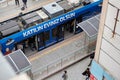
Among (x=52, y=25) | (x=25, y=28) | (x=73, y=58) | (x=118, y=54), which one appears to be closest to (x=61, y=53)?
(x=73, y=58)

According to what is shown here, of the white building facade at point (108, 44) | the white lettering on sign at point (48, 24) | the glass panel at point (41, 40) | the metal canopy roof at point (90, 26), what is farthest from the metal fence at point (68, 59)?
the white building facade at point (108, 44)

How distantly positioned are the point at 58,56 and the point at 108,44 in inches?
367

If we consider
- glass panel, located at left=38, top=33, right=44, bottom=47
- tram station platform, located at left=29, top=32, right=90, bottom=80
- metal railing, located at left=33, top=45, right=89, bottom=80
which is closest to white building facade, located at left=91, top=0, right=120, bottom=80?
metal railing, located at left=33, top=45, right=89, bottom=80

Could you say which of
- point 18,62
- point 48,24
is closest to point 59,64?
point 48,24

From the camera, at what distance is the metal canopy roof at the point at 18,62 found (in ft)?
50.4

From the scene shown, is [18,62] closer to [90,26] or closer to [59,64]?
[59,64]

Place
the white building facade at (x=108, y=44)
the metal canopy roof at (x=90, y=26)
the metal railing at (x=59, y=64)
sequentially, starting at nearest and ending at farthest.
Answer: the white building facade at (x=108, y=44), the metal railing at (x=59, y=64), the metal canopy roof at (x=90, y=26)

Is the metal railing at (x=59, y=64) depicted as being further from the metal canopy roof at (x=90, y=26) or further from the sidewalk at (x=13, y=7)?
the sidewalk at (x=13, y=7)

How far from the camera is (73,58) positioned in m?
18.6

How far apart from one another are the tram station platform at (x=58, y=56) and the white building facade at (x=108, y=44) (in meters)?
5.88

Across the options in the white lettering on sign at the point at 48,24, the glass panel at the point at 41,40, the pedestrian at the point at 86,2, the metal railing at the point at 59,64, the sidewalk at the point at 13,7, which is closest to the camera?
the metal railing at the point at 59,64

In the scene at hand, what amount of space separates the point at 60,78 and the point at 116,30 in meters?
9.47

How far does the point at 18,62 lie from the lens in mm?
15719

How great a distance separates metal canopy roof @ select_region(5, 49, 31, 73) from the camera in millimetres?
15357
